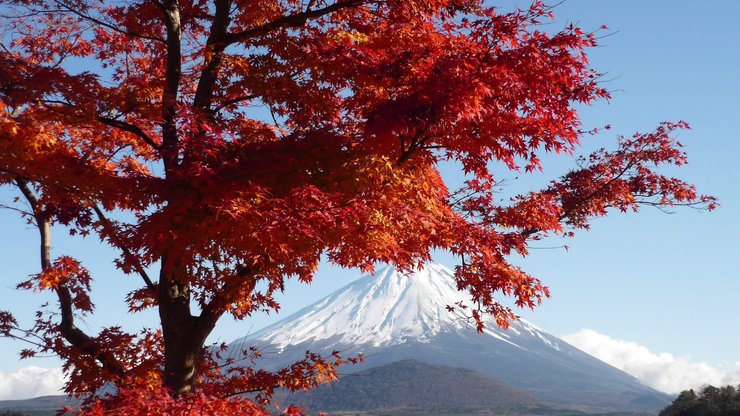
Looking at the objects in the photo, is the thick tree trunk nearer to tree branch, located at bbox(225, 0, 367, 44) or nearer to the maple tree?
the maple tree

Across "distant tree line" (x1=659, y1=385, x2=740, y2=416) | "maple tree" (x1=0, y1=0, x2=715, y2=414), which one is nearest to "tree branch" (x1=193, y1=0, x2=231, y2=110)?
"maple tree" (x1=0, y1=0, x2=715, y2=414)

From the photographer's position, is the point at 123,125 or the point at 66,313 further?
the point at 66,313

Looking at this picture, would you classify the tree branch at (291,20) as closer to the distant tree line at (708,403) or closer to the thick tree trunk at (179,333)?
the thick tree trunk at (179,333)

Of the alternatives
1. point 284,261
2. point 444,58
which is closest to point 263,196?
point 284,261

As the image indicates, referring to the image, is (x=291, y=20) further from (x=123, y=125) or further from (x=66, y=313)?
(x=66, y=313)

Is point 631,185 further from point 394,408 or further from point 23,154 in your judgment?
point 394,408

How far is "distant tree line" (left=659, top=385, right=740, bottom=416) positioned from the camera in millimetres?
18359

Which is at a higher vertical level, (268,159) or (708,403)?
(268,159)

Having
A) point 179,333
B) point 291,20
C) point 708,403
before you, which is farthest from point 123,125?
point 708,403

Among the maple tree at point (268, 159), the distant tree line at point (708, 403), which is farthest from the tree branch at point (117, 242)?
the distant tree line at point (708, 403)

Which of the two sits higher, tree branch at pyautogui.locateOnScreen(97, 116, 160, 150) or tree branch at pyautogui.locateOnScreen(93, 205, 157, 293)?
tree branch at pyautogui.locateOnScreen(97, 116, 160, 150)

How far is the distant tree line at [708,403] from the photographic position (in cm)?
1836

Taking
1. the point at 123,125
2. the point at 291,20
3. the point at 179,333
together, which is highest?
the point at 291,20

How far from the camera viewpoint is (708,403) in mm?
19109
